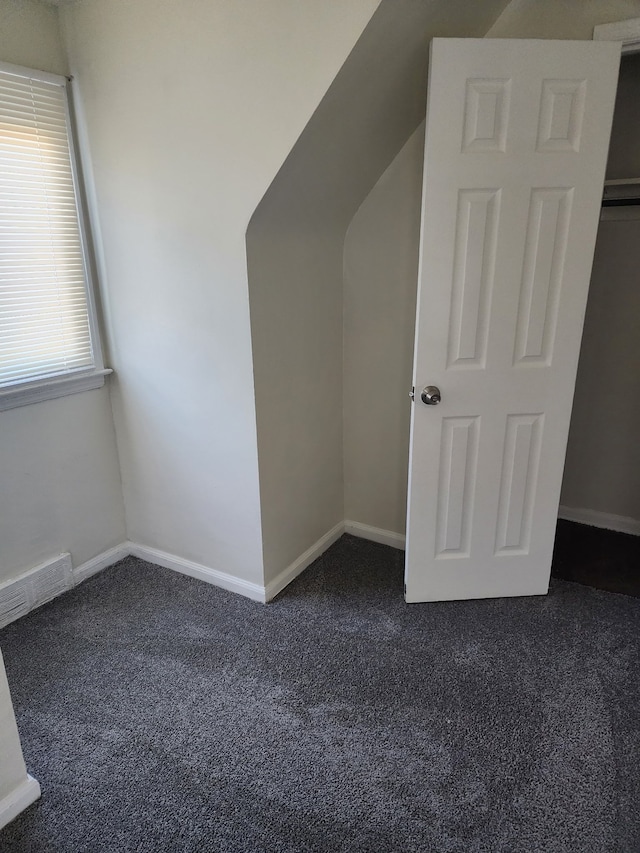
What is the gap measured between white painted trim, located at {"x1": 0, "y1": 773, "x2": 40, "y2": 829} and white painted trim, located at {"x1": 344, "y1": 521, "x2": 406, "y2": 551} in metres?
1.74

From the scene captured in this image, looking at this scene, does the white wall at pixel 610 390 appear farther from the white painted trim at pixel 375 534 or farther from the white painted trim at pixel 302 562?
the white painted trim at pixel 302 562

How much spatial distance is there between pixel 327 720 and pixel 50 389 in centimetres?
167

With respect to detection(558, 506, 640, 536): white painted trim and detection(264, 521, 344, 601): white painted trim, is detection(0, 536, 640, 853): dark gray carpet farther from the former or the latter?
detection(558, 506, 640, 536): white painted trim

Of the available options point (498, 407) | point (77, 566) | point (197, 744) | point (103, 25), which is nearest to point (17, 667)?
point (77, 566)

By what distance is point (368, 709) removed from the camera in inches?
72.1

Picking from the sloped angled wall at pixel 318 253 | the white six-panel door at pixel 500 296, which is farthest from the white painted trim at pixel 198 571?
the white six-panel door at pixel 500 296

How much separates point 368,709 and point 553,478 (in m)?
1.13

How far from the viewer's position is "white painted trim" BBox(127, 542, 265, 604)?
243 centimetres

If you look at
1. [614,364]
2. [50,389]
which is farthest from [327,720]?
[614,364]

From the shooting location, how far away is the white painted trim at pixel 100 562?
2571mm

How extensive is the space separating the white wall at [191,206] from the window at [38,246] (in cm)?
12

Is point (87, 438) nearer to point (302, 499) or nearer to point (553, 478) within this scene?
point (302, 499)

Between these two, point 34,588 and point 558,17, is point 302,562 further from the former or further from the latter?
point 558,17

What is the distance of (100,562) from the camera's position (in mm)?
2674
